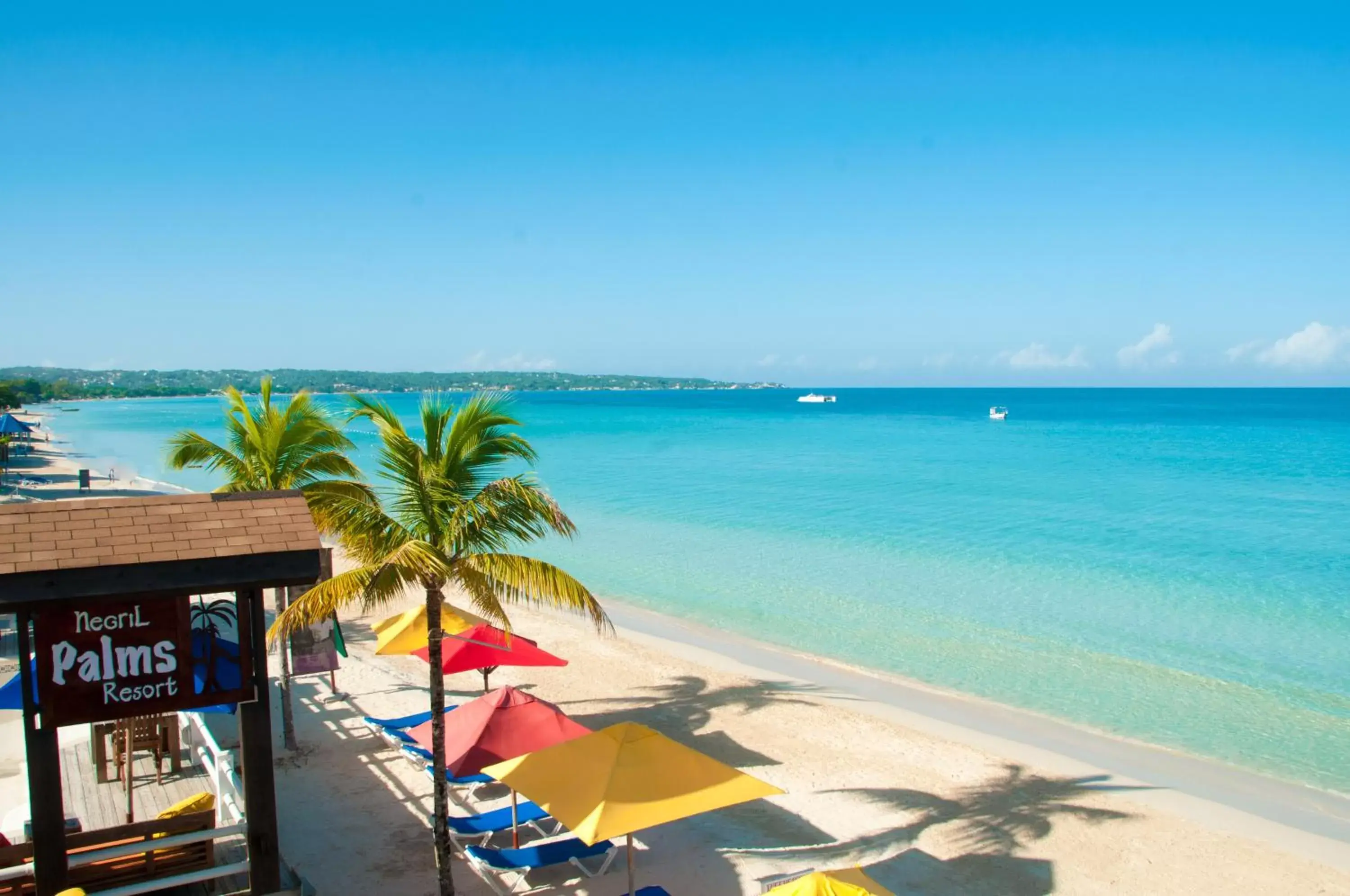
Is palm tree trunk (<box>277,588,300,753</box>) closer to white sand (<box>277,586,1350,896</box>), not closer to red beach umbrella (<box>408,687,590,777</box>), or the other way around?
white sand (<box>277,586,1350,896</box>)

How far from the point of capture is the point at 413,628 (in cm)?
1303

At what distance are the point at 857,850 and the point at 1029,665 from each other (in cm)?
931

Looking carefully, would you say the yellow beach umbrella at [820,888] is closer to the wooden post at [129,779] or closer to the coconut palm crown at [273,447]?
the wooden post at [129,779]

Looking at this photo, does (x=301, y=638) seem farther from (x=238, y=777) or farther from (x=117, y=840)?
(x=117, y=840)

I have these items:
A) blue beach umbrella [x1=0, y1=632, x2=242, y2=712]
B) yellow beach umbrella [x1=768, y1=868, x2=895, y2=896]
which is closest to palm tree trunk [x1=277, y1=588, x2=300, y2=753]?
blue beach umbrella [x1=0, y1=632, x2=242, y2=712]

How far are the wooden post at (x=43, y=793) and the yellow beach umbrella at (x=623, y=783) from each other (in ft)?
10.7

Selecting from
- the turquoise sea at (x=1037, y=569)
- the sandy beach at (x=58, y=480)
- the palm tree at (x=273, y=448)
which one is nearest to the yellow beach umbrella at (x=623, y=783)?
the palm tree at (x=273, y=448)

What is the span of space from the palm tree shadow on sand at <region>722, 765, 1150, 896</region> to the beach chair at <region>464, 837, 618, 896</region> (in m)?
1.50

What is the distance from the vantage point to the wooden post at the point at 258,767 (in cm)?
693

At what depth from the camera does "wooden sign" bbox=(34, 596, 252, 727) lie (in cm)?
636

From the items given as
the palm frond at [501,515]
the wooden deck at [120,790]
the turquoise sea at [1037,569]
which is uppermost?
the palm frond at [501,515]

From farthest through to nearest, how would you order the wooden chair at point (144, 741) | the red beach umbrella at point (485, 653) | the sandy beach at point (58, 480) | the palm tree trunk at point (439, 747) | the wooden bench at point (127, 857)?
1. the sandy beach at point (58, 480)
2. the red beach umbrella at point (485, 653)
3. the wooden chair at point (144, 741)
4. the palm tree trunk at point (439, 747)
5. the wooden bench at point (127, 857)

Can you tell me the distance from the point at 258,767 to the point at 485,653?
5026 millimetres

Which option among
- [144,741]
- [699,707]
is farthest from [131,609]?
[699,707]
